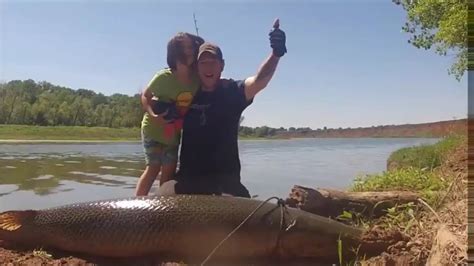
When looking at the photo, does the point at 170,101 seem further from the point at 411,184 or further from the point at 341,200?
the point at 411,184

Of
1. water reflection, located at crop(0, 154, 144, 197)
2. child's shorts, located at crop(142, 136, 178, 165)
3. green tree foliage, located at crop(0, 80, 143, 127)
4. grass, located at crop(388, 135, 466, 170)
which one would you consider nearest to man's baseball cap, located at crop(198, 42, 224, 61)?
child's shorts, located at crop(142, 136, 178, 165)

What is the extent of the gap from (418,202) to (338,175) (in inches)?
124

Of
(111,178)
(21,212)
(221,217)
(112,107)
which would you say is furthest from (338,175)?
(21,212)

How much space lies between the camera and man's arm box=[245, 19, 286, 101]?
286 cm

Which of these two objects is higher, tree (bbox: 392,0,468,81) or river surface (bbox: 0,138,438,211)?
tree (bbox: 392,0,468,81)

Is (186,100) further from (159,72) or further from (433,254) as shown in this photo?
(433,254)

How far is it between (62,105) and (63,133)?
0.64 m

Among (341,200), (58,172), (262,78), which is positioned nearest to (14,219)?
(262,78)

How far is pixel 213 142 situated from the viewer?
3.19 metres

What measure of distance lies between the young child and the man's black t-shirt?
0.06 meters

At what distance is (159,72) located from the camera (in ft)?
10.6

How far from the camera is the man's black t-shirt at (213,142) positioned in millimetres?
3125

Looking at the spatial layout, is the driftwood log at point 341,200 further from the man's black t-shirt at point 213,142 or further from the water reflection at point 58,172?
the water reflection at point 58,172

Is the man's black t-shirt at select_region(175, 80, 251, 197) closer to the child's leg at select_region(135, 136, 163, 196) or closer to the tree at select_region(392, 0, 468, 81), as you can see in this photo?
the child's leg at select_region(135, 136, 163, 196)
